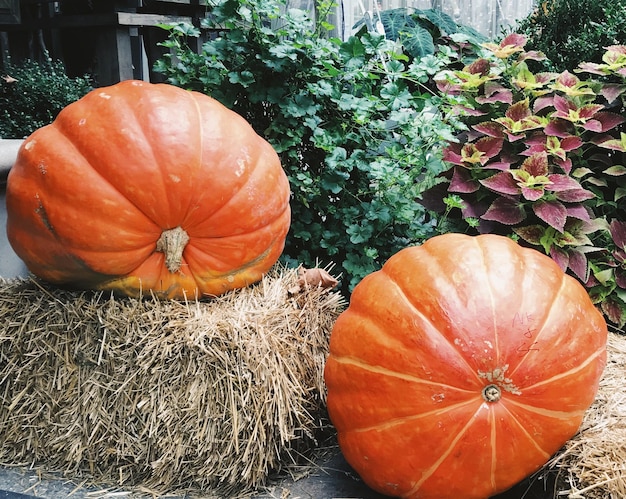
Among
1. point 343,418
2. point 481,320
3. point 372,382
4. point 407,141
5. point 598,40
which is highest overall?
point 598,40

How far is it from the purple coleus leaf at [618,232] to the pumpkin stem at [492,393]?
1187 mm

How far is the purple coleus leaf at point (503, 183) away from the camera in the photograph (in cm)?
229

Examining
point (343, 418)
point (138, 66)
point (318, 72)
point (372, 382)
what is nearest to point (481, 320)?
point (372, 382)

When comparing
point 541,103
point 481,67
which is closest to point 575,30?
point 481,67

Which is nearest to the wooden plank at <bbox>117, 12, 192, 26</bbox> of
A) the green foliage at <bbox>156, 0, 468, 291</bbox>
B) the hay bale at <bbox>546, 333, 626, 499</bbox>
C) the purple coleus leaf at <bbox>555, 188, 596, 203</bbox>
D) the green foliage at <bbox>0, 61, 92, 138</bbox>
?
the green foliage at <bbox>0, 61, 92, 138</bbox>

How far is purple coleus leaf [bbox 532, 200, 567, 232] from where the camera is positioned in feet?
7.29

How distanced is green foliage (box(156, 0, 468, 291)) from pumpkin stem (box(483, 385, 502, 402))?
37.2 inches

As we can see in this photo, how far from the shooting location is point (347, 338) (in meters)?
1.76

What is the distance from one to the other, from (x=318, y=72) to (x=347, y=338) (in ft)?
3.84

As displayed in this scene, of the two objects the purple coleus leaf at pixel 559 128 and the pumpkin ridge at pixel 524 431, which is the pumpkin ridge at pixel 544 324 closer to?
the pumpkin ridge at pixel 524 431

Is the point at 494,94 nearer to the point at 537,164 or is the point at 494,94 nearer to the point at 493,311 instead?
the point at 537,164

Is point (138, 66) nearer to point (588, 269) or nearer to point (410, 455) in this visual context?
point (588, 269)

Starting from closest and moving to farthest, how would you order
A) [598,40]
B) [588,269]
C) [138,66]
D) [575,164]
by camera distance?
[588,269]
[575,164]
[598,40]
[138,66]

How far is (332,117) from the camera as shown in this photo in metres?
2.56
